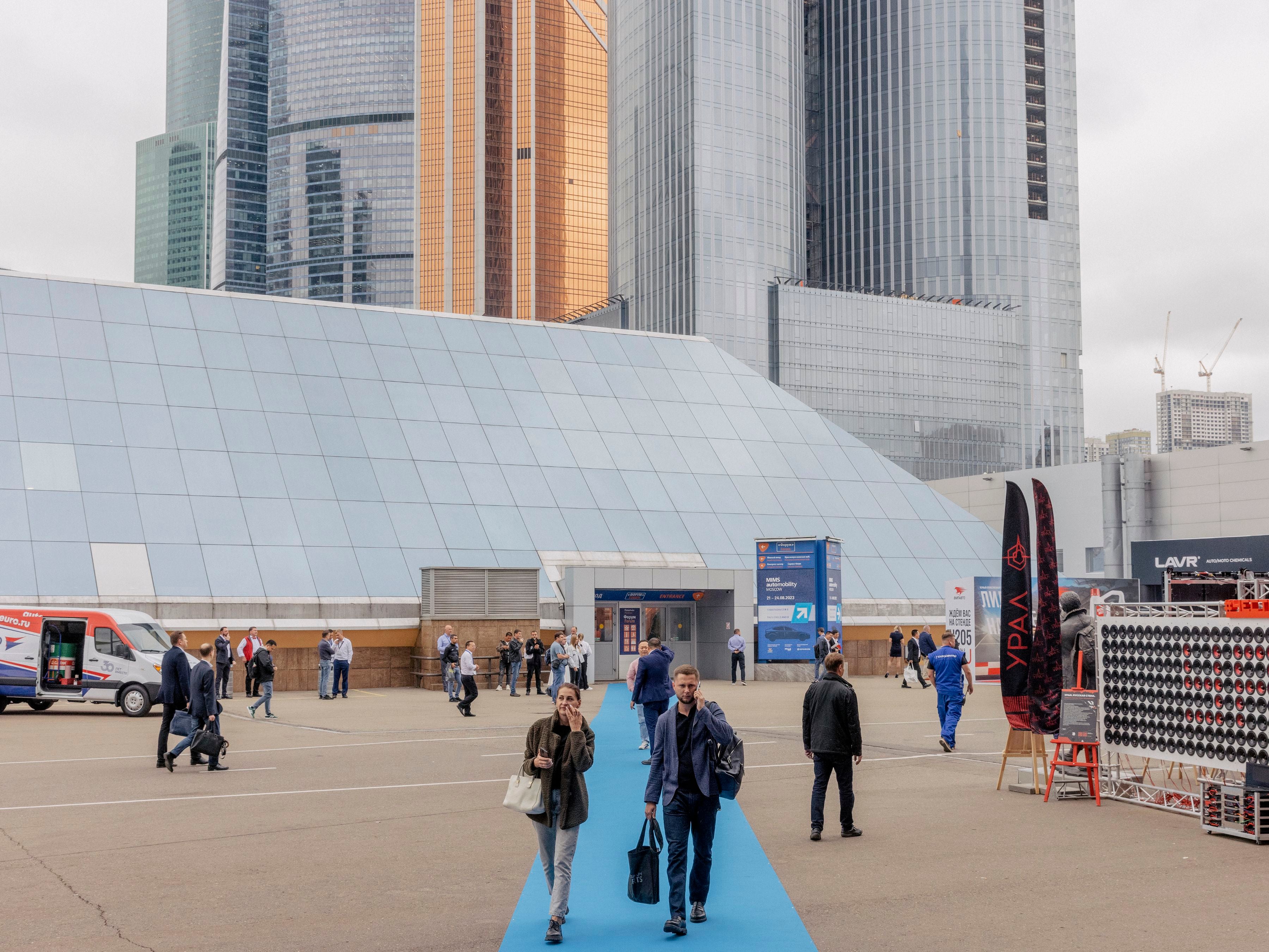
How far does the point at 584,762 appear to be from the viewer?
8281 millimetres

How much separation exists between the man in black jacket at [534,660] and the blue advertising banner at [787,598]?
7081 mm

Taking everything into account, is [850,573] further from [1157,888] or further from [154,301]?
[1157,888]

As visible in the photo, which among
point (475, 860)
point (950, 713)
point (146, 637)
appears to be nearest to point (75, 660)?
point (146, 637)

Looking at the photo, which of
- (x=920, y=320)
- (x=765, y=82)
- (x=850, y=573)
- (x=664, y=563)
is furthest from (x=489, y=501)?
(x=765, y=82)

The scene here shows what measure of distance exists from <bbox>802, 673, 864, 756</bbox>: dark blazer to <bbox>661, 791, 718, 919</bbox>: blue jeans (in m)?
2.97

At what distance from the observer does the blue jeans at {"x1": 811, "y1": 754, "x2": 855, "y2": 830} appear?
36.7ft

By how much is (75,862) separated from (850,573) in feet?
98.6

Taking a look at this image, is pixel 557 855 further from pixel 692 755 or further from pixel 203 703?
pixel 203 703

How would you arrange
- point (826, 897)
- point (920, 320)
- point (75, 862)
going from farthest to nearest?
1. point (920, 320)
2. point (75, 862)
3. point (826, 897)

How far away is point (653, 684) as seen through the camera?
1616 centimetres

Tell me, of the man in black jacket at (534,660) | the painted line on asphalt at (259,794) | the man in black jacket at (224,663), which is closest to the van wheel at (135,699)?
the man in black jacket at (224,663)

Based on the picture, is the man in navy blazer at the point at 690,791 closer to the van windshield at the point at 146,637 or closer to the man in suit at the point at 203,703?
the man in suit at the point at 203,703

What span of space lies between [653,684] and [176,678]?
6250 mm

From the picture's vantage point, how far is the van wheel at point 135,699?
83.8 ft
